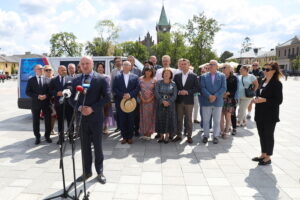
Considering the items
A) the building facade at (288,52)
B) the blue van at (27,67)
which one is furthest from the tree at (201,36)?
the building facade at (288,52)

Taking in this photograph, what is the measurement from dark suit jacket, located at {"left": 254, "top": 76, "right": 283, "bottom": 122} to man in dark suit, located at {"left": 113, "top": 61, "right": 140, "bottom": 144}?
2.80 metres

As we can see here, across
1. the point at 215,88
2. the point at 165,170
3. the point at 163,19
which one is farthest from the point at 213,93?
the point at 163,19

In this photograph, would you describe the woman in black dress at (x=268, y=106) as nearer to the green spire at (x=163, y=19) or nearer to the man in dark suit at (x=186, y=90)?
the man in dark suit at (x=186, y=90)

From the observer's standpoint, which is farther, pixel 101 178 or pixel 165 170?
pixel 165 170

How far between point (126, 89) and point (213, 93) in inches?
82.7

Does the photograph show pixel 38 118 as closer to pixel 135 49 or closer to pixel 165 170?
pixel 165 170

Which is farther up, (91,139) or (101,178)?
(91,139)

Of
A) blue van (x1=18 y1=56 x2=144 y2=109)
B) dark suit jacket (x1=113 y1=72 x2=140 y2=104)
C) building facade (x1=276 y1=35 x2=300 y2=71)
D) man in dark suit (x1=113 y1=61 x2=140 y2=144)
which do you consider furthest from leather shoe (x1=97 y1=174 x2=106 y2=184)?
building facade (x1=276 y1=35 x2=300 y2=71)

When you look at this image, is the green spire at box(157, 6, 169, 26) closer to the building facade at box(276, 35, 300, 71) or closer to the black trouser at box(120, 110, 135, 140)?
the building facade at box(276, 35, 300, 71)

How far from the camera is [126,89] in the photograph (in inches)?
229

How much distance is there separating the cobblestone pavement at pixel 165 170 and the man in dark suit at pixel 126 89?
465 mm

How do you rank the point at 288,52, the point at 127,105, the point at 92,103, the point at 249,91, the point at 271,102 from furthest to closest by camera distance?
1. the point at 288,52
2. the point at 249,91
3. the point at 127,105
4. the point at 271,102
5. the point at 92,103

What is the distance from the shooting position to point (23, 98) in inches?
333

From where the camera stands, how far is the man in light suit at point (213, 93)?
577 centimetres
